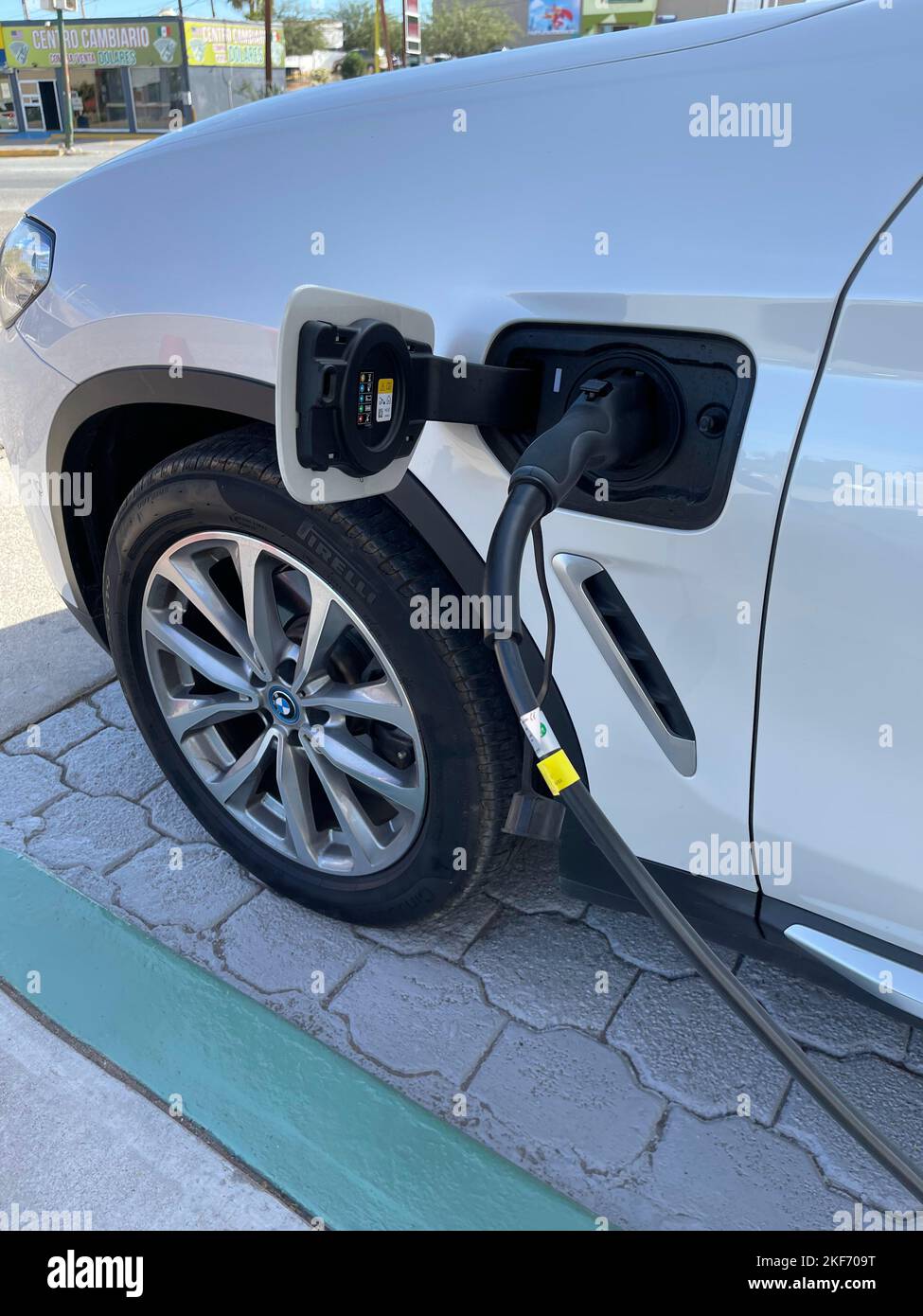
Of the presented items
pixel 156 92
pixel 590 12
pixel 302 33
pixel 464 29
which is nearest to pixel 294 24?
pixel 302 33

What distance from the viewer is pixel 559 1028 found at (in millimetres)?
1752

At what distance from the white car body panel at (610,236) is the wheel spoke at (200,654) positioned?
0.52m

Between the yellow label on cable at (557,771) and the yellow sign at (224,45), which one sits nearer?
the yellow label on cable at (557,771)

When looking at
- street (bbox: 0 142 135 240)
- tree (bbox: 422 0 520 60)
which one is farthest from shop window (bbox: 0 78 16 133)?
tree (bbox: 422 0 520 60)

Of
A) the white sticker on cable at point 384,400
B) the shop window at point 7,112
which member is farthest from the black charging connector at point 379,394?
the shop window at point 7,112

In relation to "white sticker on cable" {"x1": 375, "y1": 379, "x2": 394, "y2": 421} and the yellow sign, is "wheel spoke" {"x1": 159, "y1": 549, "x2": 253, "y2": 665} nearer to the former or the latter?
"white sticker on cable" {"x1": 375, "y1": 379, "x2": 394, "y2": 421}

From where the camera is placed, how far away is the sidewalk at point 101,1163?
1.48m

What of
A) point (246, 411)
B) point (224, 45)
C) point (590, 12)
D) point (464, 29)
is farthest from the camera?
point (464, 29)

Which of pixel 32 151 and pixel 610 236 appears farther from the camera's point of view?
pixel 32 151

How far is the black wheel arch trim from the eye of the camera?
4.73 ft

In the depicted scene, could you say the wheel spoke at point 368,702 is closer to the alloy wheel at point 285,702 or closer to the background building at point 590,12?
the alloy wheel at point 285,702

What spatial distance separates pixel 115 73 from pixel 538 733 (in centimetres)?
4087

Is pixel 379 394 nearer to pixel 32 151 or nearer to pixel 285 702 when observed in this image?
pixel 285 702

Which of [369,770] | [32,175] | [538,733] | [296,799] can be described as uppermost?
[32,175]
